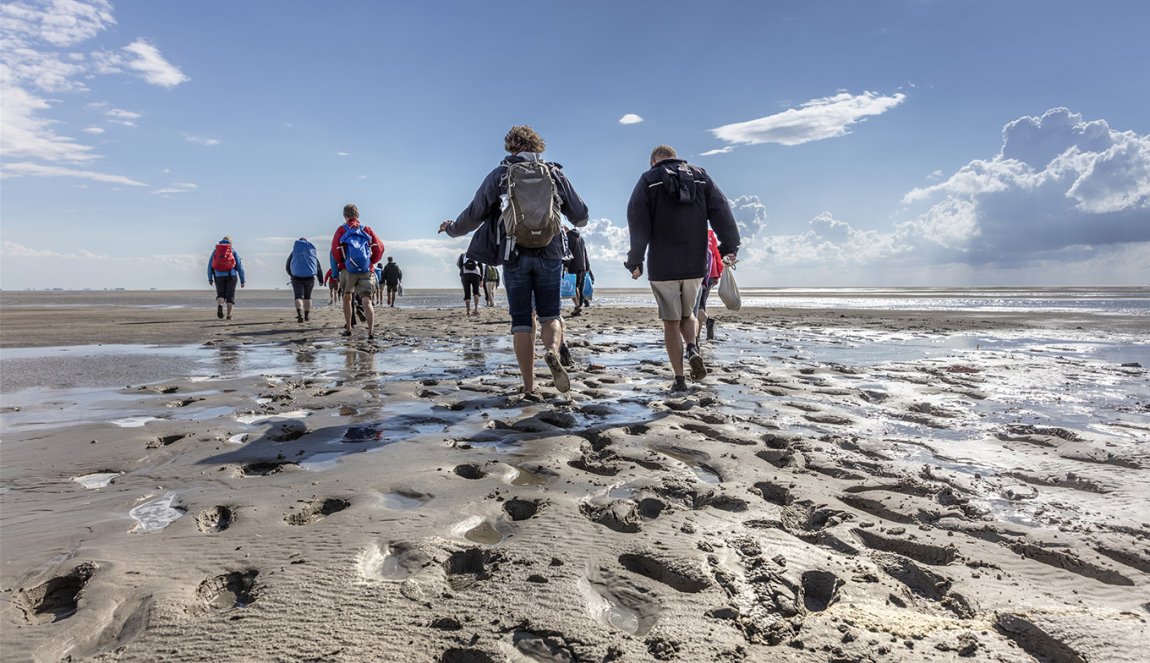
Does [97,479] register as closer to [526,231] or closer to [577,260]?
[526,231]

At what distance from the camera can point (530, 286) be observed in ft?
17.8

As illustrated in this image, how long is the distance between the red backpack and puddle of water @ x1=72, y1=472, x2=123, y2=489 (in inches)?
545

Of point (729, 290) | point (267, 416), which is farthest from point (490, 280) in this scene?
point (267, 416)

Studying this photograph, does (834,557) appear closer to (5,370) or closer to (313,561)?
(313,561)

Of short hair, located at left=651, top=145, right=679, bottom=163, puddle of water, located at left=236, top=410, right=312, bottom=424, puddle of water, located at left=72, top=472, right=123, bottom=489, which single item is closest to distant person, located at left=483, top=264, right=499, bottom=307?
short hair, located at left=651, top=145, right=679, bottom=163

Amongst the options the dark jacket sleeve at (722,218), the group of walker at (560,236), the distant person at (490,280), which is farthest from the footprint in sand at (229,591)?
the distant person at (490,280)

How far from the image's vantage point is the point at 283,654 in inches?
68.6

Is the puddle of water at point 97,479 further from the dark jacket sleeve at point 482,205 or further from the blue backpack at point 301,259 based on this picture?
the blue backpack at point 301,259

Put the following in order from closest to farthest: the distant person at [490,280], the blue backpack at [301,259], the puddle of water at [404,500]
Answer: the puddle of water at [404,500] < the blue backpack at [301,259] < the distant person at [490,280]

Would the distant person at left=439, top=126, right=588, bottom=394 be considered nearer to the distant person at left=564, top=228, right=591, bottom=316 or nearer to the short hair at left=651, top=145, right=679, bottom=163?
the short hair at left=651, top=145, right=679, bottom=163

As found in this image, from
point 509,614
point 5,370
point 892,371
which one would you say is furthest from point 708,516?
point 5,370

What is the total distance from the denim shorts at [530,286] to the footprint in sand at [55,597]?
11.6 feet

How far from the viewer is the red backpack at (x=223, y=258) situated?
50.6ft

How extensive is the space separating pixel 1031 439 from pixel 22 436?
7.23 metres
